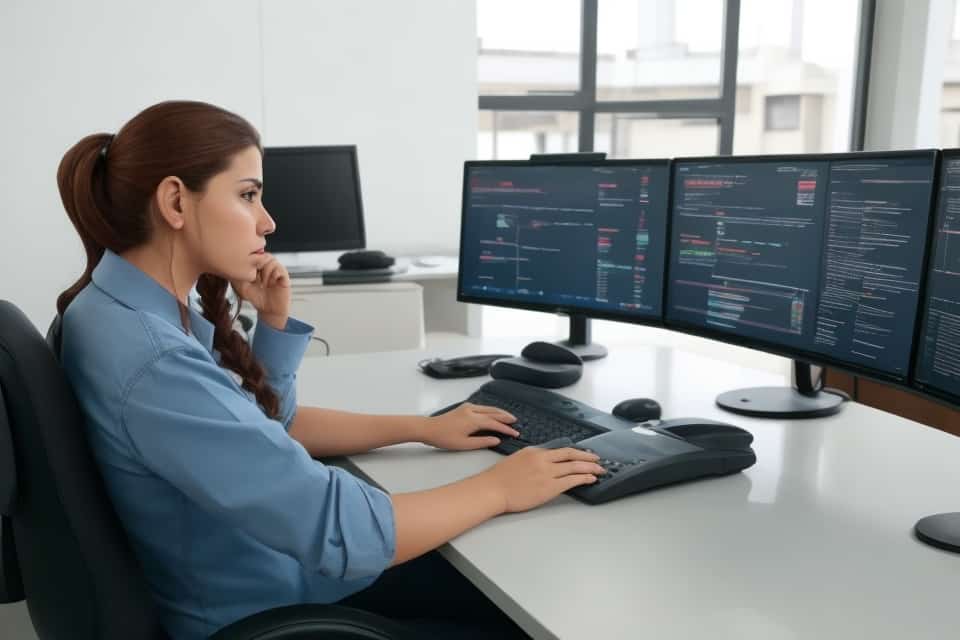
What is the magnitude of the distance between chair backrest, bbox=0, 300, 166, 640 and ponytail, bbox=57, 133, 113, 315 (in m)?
0.14

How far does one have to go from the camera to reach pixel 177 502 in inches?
42.1

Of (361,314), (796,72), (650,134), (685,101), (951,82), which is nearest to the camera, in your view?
(361,314)

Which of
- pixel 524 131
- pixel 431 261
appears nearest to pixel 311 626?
pixel 431 261

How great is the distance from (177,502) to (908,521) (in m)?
0.88

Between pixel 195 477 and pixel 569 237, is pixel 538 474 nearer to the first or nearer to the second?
pixel 195 477

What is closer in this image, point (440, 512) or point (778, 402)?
point (440, 512)

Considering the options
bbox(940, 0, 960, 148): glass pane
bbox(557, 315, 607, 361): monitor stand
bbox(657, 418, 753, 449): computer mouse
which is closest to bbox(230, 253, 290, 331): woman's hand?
bbox(657, 418, 753, 449): computer mouse

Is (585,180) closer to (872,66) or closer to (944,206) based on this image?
(944,206)

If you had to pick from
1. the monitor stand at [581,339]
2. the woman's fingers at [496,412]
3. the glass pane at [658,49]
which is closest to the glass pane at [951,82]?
the glass pane at [658,49]

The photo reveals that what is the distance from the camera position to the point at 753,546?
1.08m

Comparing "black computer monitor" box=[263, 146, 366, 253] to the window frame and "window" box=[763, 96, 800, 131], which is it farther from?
"window" box=[763, 96, 800, 131]

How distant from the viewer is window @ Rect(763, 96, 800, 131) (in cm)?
849

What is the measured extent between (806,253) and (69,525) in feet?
3.71

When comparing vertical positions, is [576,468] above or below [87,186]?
below
